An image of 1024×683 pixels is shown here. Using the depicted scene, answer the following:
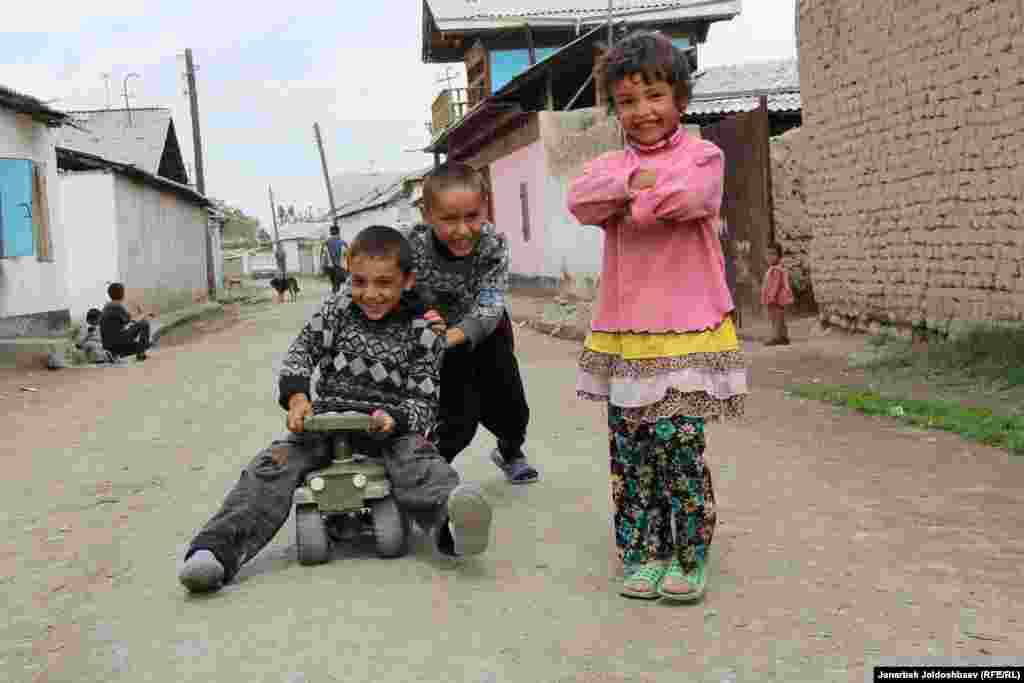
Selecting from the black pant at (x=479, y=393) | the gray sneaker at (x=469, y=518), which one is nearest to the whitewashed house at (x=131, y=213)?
the black pant at (x=479, y=393)

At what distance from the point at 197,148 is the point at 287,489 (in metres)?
36.4

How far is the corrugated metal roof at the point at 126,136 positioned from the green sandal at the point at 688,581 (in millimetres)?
27547

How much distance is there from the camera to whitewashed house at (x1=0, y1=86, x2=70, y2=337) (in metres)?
15.3

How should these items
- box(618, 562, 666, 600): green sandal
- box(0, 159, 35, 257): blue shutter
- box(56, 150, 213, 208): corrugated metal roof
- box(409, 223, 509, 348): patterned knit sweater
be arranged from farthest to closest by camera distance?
box(56, 150, 213, 208): corrugated metal roof, box(0, 159, 35, 257): blue shutter, box(409, 223, 509, 348): patterned knit sweater, box(618, 562, 666, 600): green sandal

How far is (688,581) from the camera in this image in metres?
3.29

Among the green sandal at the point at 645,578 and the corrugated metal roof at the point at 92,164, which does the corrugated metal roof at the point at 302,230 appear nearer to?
the corrugated metal roof at the point at 92,164

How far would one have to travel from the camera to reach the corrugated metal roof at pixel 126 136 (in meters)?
29.4

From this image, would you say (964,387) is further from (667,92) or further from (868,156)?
(667,92)

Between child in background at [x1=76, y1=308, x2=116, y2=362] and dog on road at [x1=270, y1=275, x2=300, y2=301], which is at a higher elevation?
dog on road at [x1=270, y1=275, x2=300, y2=301]

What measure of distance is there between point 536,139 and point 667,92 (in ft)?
61.2

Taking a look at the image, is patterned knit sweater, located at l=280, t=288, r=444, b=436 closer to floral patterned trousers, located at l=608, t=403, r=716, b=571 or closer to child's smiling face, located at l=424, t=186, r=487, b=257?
child's smiling face, located at l=424, t=186, r=487, b=257

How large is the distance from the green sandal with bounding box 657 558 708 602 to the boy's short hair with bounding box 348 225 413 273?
142 centimetres

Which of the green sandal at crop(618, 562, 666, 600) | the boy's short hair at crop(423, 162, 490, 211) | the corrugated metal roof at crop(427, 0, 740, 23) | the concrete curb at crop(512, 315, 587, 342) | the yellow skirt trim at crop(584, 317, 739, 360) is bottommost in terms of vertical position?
the green sandal at crop(618, 562, 666, 600)

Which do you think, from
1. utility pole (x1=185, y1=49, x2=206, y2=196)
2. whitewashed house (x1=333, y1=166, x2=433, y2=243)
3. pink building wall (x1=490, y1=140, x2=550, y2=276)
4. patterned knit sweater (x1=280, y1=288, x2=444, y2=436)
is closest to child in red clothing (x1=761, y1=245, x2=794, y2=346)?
patterned knit sweater (x1=280, y1=288, x2=444, y2=436)
